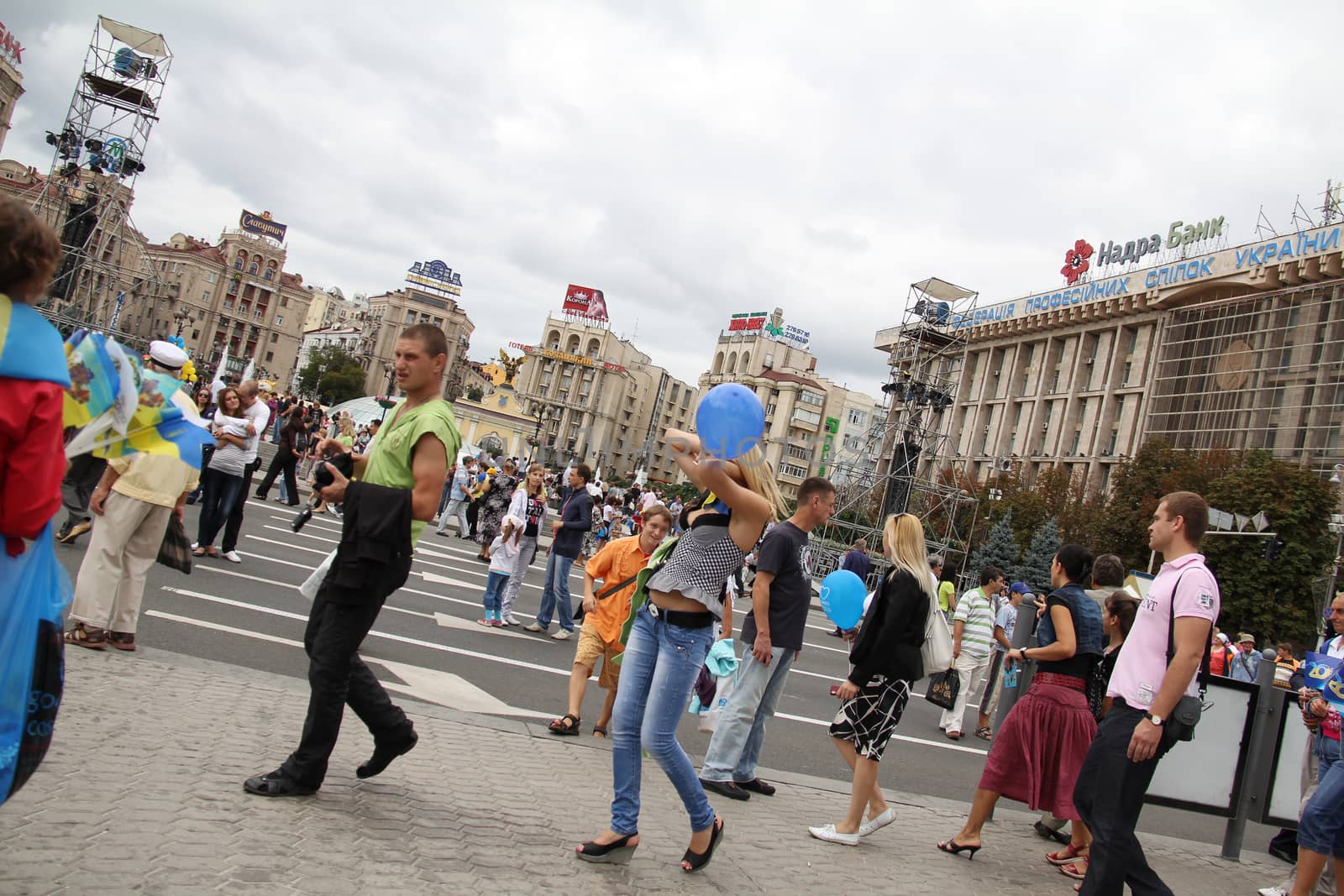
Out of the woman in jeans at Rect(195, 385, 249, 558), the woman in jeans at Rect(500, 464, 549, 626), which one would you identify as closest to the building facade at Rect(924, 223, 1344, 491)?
the woman in jeans at Rect(500, 464, 549, 626)

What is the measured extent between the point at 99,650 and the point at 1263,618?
4103cm

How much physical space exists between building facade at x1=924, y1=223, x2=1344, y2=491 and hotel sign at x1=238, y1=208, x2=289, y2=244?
344 feet

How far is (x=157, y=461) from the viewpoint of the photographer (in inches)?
252

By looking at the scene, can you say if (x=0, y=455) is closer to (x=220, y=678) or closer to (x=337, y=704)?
(x=337, y=704)

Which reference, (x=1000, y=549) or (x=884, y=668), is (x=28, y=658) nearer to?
(x=884, y=668)

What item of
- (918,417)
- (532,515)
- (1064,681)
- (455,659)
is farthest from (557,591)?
(918,417)

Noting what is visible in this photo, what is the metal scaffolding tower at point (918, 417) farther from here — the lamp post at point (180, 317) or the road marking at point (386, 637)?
the lamp post at point (180, 317)

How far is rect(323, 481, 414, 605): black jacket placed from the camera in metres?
3.97

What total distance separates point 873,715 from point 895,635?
1.53 feet

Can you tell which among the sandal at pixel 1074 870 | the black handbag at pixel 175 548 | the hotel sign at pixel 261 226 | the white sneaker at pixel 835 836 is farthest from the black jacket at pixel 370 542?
the hotel sign at pixel 261 226

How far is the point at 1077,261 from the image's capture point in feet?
230

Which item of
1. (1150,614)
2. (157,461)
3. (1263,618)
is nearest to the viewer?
(1150,614)

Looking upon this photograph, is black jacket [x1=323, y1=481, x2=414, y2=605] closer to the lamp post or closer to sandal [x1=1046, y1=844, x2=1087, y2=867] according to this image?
sandal [x1=1046, y1=844, x2=1087, y2=867]

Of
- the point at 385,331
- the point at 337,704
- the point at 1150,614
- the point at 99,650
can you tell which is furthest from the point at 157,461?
the point at 385,331
